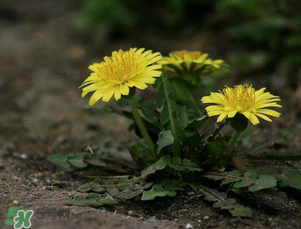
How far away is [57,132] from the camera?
3.67 m

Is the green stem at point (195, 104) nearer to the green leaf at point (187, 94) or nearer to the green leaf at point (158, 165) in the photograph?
the green leaf at point (187, 94)

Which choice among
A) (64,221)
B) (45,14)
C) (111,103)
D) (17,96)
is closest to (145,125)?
(64,221)

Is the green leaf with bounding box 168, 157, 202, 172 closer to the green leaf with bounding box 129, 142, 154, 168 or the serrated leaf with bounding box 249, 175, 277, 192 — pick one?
the green leaf with bounding box 129, 142, 154, 168

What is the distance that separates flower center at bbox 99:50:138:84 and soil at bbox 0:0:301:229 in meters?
0.66

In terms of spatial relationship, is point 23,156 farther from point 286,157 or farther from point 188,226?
point 286,157

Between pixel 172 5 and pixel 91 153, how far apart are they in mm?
2814

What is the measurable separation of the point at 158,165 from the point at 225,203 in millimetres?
387

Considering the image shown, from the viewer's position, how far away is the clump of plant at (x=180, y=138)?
6.97 feet

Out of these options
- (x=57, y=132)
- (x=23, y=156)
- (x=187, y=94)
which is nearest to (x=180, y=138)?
(x=187, y=94)

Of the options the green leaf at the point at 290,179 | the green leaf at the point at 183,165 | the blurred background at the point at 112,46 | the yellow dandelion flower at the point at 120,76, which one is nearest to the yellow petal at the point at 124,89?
the yellow dandelion flower at the point at 120,76

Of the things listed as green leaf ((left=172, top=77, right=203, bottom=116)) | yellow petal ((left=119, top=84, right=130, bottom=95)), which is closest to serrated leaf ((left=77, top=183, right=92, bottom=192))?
yellow petal ((left=119, top=84, right=130, bottom=95))

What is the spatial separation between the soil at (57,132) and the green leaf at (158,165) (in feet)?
0.55

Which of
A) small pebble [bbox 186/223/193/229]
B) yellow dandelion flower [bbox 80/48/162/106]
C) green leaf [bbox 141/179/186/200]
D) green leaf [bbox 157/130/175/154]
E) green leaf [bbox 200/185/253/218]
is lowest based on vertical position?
small pebble [bbox 186/223/193/229]

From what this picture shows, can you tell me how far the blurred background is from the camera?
12.8 feet
